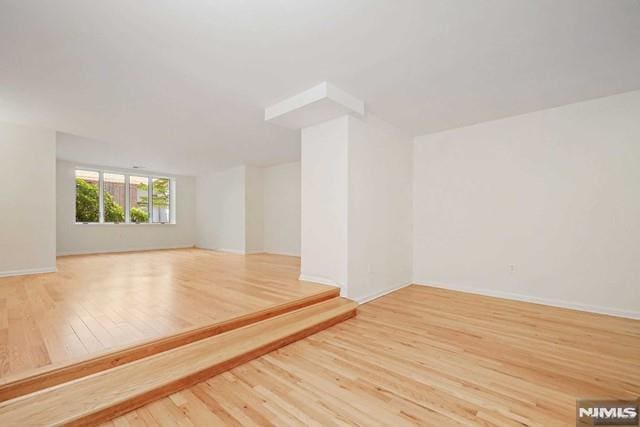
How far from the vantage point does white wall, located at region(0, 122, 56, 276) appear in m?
4.16

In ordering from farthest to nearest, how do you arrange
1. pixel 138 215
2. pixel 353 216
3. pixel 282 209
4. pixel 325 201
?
pixel 138 215 < pixel 282 209 < pixel 325 201 < pixel 353 216

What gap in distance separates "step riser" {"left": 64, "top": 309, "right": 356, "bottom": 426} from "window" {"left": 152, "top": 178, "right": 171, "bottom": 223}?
7.81 m

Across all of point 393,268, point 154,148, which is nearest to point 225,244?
point 154,148

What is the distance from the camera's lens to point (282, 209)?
748cm

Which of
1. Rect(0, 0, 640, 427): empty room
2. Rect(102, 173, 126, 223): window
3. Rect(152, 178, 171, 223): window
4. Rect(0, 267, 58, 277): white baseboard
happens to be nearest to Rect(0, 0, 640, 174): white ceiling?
Rect(0, 0, 640, 427): empty room

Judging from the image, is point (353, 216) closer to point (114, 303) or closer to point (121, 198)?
point (114, 303)

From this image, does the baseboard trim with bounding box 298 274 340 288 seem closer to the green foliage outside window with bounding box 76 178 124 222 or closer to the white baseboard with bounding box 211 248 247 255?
the white baseboard with bounding box 211 248 247 255

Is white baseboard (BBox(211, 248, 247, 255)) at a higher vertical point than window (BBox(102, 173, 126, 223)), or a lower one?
lower

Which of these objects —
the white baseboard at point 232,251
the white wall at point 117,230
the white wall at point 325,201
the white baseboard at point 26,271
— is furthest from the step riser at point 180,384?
the white wall at point 117,230

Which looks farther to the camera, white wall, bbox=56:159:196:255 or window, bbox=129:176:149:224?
window, bbox=129:176:149:224

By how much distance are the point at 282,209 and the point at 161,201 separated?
4.25 meters

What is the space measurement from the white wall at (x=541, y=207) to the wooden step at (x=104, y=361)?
344 cm

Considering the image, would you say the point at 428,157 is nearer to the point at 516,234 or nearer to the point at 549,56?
the point at 516,234

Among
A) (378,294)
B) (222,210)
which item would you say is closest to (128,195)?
(222,210)
